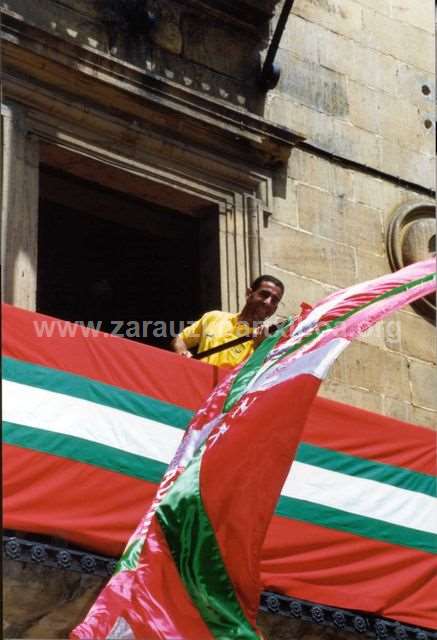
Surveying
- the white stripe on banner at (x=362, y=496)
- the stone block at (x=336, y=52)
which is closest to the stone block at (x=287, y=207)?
the stone block at (x=336, y=52)

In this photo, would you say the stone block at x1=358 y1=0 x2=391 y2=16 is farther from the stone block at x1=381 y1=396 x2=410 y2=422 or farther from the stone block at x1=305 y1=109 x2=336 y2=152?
the stone block at x1=381 y1=396 x2=410 y2=422

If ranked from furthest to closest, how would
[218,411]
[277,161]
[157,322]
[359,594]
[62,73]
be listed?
[157,322]
[277,161]
[62,73]
[359,594]
[218,411]

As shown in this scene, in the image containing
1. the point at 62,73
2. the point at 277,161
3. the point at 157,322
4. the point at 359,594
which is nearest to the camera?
the point at 359,594

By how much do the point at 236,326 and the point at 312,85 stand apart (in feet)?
9.08

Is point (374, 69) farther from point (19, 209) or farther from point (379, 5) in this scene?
point (19, 209)

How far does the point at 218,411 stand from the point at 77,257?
18.2 ft

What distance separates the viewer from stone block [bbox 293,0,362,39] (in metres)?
13.5

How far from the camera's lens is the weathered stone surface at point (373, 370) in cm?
1224

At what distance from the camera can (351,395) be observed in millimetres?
12148

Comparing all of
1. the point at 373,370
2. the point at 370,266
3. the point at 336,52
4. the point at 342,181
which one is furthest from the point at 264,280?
the point at 336,52

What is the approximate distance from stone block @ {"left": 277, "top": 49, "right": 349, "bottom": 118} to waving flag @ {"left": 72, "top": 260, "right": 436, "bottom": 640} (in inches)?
155

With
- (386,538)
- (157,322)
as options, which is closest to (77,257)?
(157,322)

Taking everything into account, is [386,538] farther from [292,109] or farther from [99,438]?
[292,109]

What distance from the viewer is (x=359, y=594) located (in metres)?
10.1
